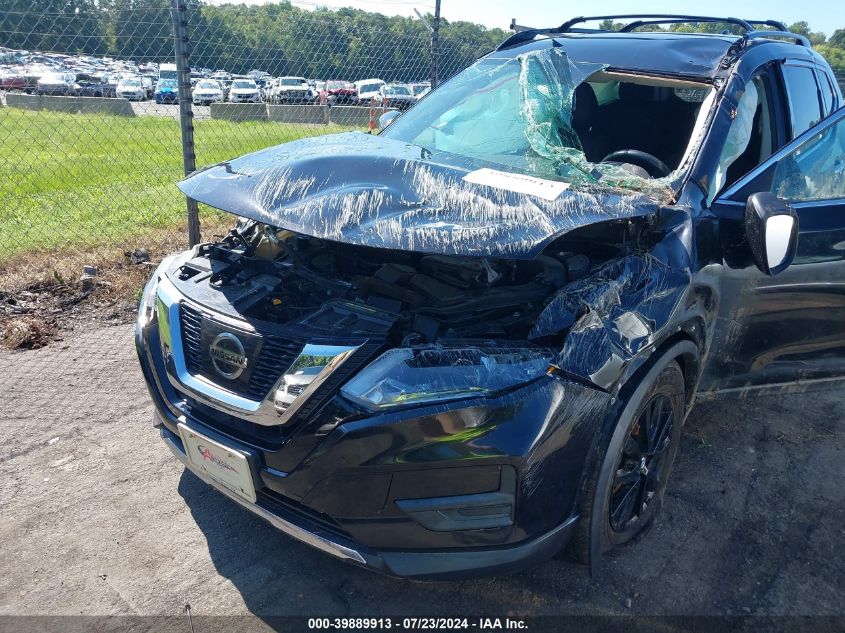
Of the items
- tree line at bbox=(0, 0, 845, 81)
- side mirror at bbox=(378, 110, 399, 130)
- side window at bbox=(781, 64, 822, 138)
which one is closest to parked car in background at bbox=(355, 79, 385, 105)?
tree line at bbox=(0, 0, 845, 81)

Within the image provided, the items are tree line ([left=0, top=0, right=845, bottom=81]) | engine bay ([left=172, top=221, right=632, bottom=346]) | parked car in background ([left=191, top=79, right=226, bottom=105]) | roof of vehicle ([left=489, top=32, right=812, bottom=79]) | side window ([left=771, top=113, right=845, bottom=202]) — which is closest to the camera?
engine bay ([left=172, top=221, right=632, bottom=346])

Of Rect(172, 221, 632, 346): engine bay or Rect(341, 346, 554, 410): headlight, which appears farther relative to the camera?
Rect(172, 221, 632, 346): engine bay

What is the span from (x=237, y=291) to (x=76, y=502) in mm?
1235

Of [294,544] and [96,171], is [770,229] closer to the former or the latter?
[294,544]

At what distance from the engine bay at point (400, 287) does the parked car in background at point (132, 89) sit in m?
4.93

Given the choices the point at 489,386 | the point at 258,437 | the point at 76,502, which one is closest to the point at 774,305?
the point at 489,386

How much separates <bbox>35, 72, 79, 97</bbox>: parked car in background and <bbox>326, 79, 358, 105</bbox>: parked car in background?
130 inches

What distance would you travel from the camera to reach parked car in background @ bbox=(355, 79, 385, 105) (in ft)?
30.5

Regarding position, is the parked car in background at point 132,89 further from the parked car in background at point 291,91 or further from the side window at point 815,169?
the side window at point 815,169

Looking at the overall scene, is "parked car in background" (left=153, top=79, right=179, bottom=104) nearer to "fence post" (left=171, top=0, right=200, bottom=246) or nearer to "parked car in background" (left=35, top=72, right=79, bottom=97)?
"parked car in background" (left=35, top=72, right=79, bottom=97)

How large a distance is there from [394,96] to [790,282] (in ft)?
23.8

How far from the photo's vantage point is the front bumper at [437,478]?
2004mm

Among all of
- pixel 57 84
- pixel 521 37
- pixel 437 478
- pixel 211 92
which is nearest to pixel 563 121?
pixel 521 37

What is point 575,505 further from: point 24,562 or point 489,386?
point 24,562
